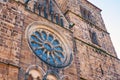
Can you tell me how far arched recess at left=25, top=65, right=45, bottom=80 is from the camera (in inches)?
368

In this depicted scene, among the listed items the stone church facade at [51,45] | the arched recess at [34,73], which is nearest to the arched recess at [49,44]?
the stone church facade at [51,45]

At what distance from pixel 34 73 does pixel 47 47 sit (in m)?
2.17

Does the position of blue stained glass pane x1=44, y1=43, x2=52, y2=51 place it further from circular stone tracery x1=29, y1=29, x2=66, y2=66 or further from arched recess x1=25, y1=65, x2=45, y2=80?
arched recess x1=25, y1=65, x2=45, y2=80

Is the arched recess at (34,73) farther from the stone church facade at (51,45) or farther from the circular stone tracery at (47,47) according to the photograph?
the circular stone tracery at (47,47)

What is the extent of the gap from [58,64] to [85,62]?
7.41ft

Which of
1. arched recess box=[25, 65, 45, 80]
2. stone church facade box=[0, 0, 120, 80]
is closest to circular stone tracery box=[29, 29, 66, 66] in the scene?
stone church facade box=[0, 0, 120, 80]

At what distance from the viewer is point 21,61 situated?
948 cm

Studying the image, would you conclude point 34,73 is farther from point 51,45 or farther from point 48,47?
point 51,45

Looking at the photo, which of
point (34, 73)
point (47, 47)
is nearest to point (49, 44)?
point (47, 47)

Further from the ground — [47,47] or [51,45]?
[51,45]

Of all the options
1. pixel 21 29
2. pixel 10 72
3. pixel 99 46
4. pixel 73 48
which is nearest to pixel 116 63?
pixel 99 46

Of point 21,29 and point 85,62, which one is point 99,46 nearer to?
point 85,62

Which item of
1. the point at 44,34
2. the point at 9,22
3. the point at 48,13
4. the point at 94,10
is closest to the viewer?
the point at 9,22

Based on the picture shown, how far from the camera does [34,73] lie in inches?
378
